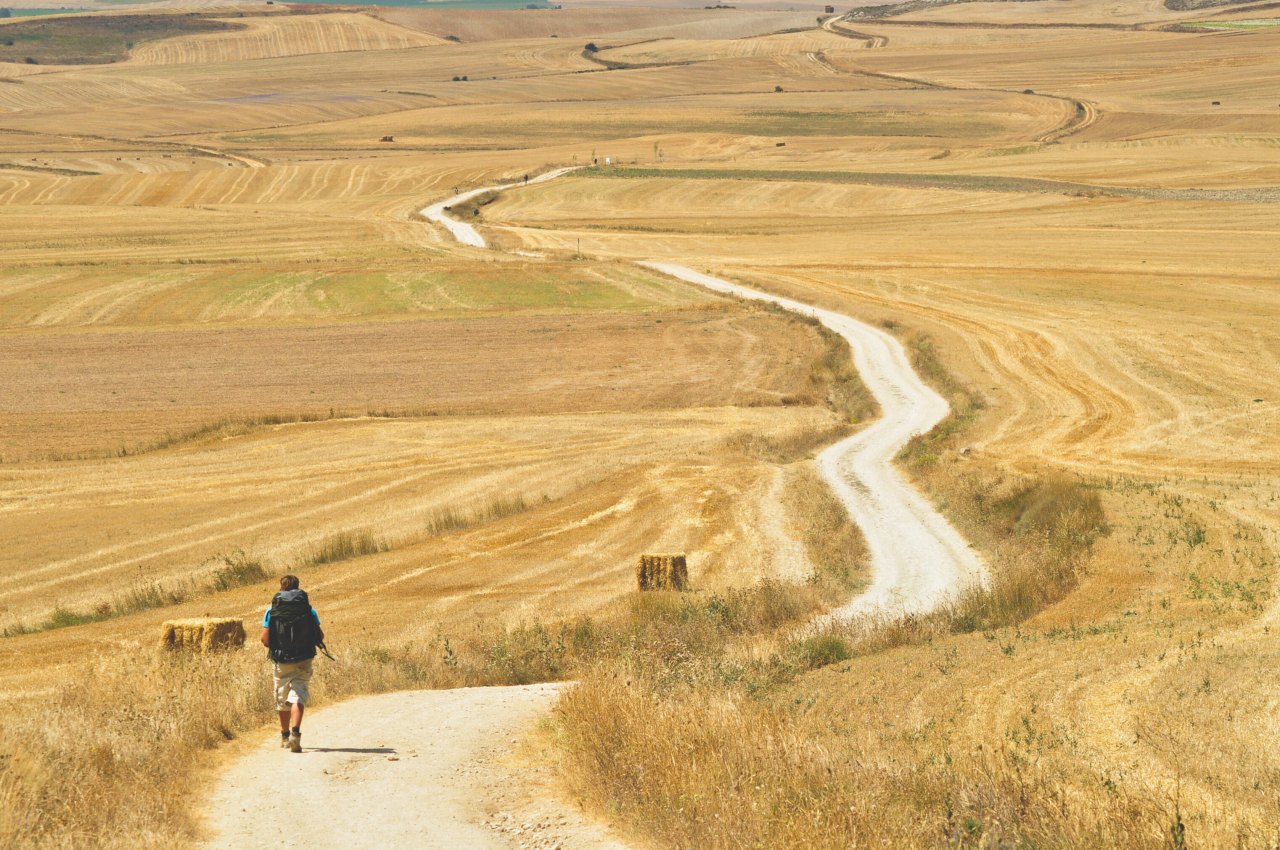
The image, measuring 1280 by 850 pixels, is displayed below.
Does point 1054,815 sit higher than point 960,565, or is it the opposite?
point 1054,815

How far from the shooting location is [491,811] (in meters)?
10.6

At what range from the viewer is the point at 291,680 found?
13008 millimetres

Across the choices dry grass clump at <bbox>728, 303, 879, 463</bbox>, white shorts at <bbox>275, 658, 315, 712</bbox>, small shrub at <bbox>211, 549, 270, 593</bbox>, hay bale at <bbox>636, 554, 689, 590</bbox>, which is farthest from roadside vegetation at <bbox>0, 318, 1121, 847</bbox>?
dry grass clump at <bbox>728, 303, 879, 463</bbox>

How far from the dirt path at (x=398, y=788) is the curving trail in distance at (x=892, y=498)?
930cm

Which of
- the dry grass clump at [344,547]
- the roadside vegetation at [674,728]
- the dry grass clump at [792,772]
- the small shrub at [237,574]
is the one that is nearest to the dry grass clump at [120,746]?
the roadside vegetation at [674,728]

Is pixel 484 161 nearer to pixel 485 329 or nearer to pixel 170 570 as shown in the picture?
pixel 485 329

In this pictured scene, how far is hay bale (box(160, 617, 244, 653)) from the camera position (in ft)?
56.5

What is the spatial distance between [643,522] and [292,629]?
1675 cm

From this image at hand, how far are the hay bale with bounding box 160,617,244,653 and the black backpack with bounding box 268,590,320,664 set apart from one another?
4.63 m

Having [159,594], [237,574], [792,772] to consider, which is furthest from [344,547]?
[792,772]

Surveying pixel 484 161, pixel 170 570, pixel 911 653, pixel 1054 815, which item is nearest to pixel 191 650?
pixel 170 570

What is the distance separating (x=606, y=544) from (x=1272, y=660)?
1601 centimetres

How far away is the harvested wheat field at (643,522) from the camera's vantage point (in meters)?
10.3

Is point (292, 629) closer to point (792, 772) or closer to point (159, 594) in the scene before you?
point (792, 772)
